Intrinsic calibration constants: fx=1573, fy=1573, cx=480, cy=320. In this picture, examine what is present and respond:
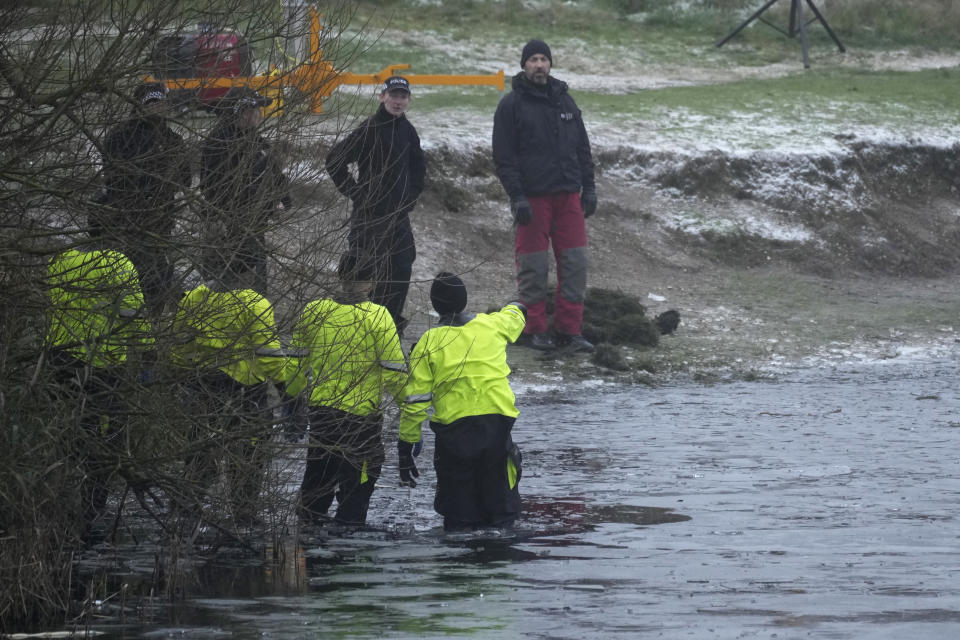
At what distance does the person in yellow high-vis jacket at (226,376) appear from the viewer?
7.61 metres

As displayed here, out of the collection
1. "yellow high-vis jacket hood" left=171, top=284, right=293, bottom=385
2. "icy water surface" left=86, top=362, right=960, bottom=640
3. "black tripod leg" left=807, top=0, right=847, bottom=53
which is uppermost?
"black tripod leg" left=807, top=0, right=847, bottom=53

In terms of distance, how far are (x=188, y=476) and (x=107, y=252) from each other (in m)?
1.16

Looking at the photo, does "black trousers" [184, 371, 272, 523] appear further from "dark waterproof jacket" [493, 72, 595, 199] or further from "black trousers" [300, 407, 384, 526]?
"dark waterproof jacket" [493, 72, 595, 199]

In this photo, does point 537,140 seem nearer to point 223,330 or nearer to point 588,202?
point 588,202

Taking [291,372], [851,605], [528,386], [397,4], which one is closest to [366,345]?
[291,372]

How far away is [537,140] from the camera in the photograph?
44.9 feet

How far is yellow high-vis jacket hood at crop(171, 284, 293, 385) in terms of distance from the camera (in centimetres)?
759

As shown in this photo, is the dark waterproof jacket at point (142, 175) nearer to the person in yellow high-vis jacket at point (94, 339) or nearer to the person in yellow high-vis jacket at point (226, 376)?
the person in yellow high-vis jacket at point (94, 339)

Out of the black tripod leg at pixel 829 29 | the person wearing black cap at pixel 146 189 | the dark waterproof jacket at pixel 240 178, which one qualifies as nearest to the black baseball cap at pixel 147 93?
the person wearing black cap at pixel 146 189

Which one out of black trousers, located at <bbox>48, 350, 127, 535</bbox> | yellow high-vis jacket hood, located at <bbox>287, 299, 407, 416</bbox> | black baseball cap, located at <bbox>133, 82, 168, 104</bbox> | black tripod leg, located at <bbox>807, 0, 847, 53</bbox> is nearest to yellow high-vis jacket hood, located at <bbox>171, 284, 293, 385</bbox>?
yellow high-vis jacket hood, located at <bbox>287, 299, 407, 416</bbox>

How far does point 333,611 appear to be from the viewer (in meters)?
6.97

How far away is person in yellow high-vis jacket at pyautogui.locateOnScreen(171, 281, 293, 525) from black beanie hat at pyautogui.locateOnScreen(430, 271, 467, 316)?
3.12 feet

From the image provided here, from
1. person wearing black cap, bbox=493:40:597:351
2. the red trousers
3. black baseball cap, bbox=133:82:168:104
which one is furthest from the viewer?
the red trousers

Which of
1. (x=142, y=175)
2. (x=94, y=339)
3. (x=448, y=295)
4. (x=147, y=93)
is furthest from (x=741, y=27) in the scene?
(x=94, y=339)
